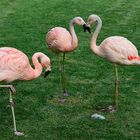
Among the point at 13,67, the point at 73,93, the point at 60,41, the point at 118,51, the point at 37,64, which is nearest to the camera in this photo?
the point at 13,67

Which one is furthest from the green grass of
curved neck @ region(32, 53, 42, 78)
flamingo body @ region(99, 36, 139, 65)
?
flamingo body @ region(99, 36, 139, 65)

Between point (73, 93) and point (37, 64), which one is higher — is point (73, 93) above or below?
below

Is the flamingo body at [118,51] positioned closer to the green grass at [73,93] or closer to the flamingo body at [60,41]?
the flamingo body at [60,41]

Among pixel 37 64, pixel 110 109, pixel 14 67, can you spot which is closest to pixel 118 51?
pixel 110 109

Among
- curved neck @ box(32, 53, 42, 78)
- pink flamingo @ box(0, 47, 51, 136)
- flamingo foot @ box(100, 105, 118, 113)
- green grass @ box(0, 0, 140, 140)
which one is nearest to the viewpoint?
pink flamingo @ box(0, 47, 51, 136)

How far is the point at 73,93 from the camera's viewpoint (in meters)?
7.65

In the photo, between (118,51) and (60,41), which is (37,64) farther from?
(118,51)

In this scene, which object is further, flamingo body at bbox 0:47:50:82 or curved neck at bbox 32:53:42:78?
curved neck at bbox 32:53:42:78

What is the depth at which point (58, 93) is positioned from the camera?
7.64 metres

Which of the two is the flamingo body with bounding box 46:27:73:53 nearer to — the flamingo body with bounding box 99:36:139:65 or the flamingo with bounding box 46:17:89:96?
the flamingo with bounding box 46:17:89:96

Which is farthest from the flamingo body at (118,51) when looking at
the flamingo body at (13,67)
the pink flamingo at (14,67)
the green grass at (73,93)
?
the flamingo body at (13,67)

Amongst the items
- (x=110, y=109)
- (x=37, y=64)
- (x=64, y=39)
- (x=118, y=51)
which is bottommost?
(x=110, y=109)

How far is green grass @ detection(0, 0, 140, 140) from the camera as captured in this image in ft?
20.8

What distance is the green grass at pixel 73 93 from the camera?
6.34m
